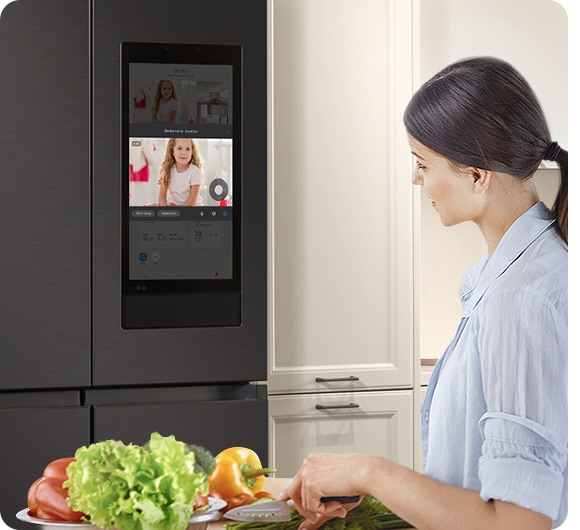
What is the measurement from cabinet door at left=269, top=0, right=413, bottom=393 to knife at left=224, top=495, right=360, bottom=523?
77cm

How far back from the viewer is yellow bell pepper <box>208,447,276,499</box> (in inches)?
36.6

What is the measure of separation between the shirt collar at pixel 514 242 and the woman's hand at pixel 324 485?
0.17m

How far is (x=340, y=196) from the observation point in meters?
1.67

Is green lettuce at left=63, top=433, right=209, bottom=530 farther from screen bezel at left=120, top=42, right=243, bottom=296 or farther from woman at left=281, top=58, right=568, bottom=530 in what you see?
screen bezel at left=120, top=42, right=243, bottom=296

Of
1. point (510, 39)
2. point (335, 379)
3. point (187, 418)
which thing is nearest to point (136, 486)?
point (187, 418)

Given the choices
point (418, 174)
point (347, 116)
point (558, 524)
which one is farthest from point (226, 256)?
point (558, 524)

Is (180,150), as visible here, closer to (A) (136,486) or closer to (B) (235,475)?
(B) (235,475)

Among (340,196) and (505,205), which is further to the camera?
(340,196)

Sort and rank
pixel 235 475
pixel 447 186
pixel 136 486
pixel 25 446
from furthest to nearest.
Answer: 1. pixel 25 446
2. pixel 235 475
3. pixel 447 186
4. pixel 136 486

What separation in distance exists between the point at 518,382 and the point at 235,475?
362mm

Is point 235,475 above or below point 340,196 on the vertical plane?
below

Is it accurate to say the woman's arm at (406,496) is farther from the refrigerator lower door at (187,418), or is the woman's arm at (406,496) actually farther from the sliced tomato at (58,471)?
the refrigerator lower door at (187,418)

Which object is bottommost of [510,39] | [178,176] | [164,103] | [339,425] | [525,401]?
[339,425]

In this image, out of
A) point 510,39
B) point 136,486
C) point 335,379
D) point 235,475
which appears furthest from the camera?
point 510,39
